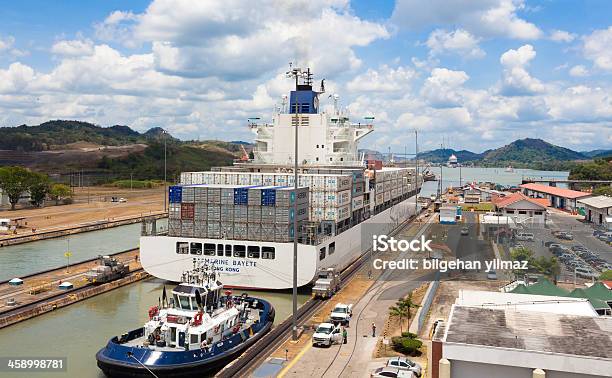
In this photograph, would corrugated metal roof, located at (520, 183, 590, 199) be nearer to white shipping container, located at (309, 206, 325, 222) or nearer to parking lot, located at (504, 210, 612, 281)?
parking lot, located at (504, 210, 612, 281)

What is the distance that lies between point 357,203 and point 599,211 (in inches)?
1087

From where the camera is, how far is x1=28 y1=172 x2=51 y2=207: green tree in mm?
86438

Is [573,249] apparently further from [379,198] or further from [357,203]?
[379,198]

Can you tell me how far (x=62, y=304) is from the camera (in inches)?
1232

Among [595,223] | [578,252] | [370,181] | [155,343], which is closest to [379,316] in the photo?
[155,343]

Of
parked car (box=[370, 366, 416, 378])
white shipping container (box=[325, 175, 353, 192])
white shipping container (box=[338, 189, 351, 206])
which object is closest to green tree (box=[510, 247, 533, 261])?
white shipping container (box=[338, 189, 351, 206])

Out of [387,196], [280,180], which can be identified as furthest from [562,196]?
[280,180]

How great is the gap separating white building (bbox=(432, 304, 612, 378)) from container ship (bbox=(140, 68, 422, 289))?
12.3 m

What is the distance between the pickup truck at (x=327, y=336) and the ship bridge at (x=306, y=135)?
27.7 metres

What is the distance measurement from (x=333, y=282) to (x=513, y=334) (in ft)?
57.7

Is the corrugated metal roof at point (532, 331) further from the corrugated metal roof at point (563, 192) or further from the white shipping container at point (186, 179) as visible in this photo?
the corrugated metal roof at point (563, 192)

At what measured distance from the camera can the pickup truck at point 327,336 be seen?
2288 centimetres

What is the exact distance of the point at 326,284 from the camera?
107ft

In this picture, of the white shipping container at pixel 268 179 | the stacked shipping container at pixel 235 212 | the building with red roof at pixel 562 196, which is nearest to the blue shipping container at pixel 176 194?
the stacked shipping container at pixel 235 212
